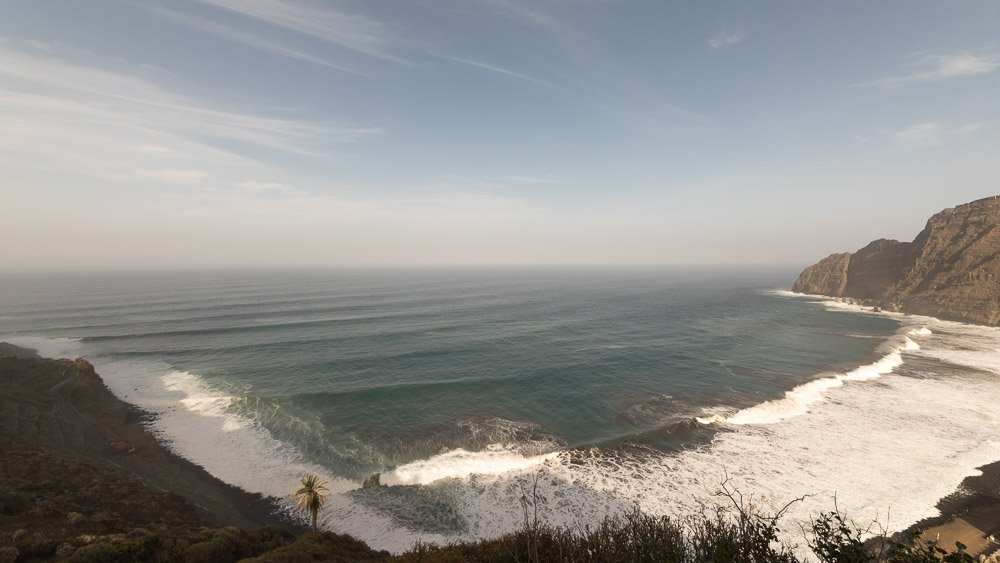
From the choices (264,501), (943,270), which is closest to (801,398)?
(264,501)

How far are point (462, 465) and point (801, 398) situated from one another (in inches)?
1596

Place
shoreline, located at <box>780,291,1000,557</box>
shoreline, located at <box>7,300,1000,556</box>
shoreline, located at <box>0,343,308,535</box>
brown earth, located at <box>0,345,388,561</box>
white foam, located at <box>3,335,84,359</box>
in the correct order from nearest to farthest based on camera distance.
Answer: brown earth, located at <box>0,345,388,561</box>, shoreline, located at <box>780,291,1000,557</box>, shoreline, located at <box>7,300,1000,556</box>, shoreline, located at <box>0,343,308,535</box>, white foam, located at <box>3,335,84,359</box>

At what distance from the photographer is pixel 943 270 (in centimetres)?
9056

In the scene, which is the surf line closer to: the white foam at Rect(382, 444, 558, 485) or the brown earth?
the white foam at Rect(382, 444, 558, 485)

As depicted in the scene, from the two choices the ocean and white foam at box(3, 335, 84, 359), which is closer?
the ocean

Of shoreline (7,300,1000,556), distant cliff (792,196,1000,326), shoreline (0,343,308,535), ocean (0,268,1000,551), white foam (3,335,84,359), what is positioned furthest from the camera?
A: distant cliff (792,196,1000,326)

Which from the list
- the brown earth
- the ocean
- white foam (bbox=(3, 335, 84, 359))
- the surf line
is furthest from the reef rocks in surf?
white foam (bbox=(3, 335, 84, 359))

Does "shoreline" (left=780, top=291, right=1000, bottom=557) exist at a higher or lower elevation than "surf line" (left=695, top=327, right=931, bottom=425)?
lower

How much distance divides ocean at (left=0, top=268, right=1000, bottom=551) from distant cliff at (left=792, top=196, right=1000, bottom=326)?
13.7 m

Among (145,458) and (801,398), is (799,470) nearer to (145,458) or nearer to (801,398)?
(801,398)

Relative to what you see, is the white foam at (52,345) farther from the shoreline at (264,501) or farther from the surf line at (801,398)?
the surf line at (801,398)

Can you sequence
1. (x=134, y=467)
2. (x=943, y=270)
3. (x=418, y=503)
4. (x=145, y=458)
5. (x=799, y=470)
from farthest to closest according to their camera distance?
1. (x=943, y=270)
2. (x=145, y=458)
3. (x=134, y=467)
4. (x=799, y=470)
5. (x=418, y=503)

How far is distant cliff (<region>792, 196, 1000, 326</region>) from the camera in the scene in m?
80.9

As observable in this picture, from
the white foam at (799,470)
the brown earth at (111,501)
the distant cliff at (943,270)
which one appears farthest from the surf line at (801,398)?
the distant cliff at (943,270)
